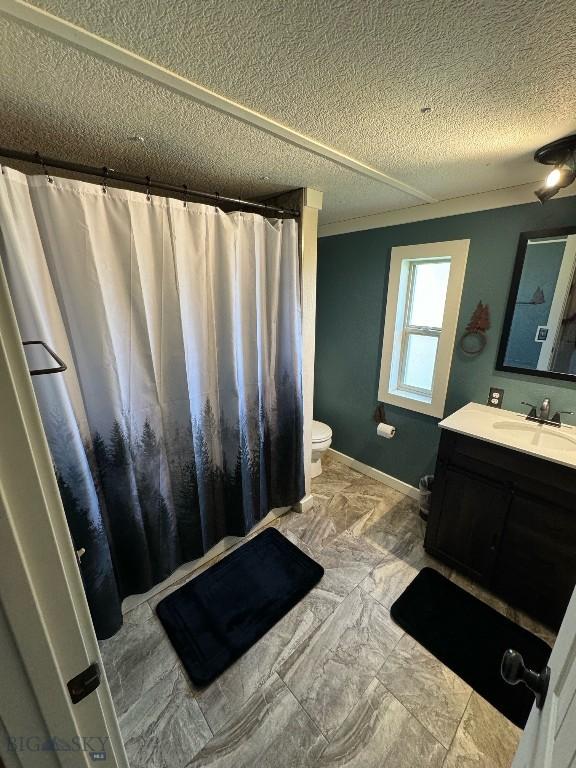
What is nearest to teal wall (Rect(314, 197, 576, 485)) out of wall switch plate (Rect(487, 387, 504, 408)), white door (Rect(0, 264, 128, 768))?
wall switch plate (Rect(487, 387, 504, 408))

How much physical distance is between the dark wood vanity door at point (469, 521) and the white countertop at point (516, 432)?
0.24 meters

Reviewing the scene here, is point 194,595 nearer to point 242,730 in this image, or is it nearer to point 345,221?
point 242,730

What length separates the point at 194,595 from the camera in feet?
5.60

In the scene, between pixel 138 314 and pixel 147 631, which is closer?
pixel 138 314

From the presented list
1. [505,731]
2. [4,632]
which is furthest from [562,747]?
[505,731]

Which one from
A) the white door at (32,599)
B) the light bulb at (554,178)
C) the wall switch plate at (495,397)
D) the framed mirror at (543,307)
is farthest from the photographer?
the wall switch plate at (495,397)

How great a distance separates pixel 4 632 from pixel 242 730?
126 centimetres

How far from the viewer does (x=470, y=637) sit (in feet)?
4.97

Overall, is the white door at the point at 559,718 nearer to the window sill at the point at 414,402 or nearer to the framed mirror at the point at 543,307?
the framed mirror at the point at 543,307

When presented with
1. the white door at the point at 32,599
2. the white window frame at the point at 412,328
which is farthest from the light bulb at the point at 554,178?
the white door at the point at 32,599

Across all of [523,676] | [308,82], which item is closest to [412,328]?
[308,82]

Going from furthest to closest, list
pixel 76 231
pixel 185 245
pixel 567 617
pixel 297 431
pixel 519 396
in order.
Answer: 1. pixel 297 431
2. pixel 519 396
3. pixel 185 245
4. pixel 76 231
5. pixel 567 617

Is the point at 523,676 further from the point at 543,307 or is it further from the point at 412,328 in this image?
the point at 412,328

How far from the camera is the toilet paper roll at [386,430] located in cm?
249
